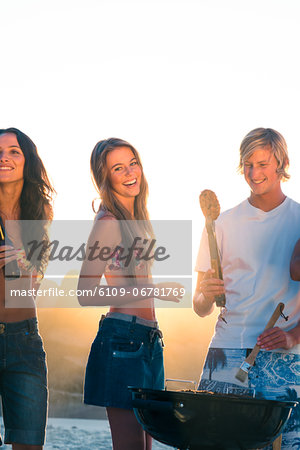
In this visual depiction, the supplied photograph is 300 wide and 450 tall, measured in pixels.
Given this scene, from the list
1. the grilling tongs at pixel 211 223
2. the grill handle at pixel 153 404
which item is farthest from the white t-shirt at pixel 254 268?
the grill handle at pixel 153 404

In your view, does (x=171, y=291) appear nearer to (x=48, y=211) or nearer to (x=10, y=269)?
(x=10, y=269)

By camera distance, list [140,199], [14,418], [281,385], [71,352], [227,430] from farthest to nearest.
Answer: [71,352]
[140,199]
[14,418]
[281,385]
[227,430]

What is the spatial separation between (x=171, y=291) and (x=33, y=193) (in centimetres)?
122

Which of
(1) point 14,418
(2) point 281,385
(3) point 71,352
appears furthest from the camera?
(3) point 71,352

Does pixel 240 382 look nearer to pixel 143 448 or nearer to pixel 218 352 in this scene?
pixel 218 352

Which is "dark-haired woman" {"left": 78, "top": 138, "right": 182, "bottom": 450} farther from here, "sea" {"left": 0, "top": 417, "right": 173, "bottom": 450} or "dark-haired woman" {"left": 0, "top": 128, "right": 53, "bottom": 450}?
"sea" {"left": 0, "top": 417, "right": 173, "bottom": 450}

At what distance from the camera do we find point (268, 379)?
318 cm

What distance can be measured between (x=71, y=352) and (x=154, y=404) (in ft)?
53.8

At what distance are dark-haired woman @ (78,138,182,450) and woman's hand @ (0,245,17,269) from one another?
406 millimetres

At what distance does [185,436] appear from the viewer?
2.65m

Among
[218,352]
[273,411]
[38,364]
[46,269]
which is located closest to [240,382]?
[218,352]

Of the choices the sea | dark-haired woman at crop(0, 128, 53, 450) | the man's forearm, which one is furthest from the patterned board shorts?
the sea

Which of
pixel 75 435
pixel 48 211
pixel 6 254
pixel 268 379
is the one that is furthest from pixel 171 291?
pixel 75 435

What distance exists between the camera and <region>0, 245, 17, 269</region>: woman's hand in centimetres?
342
